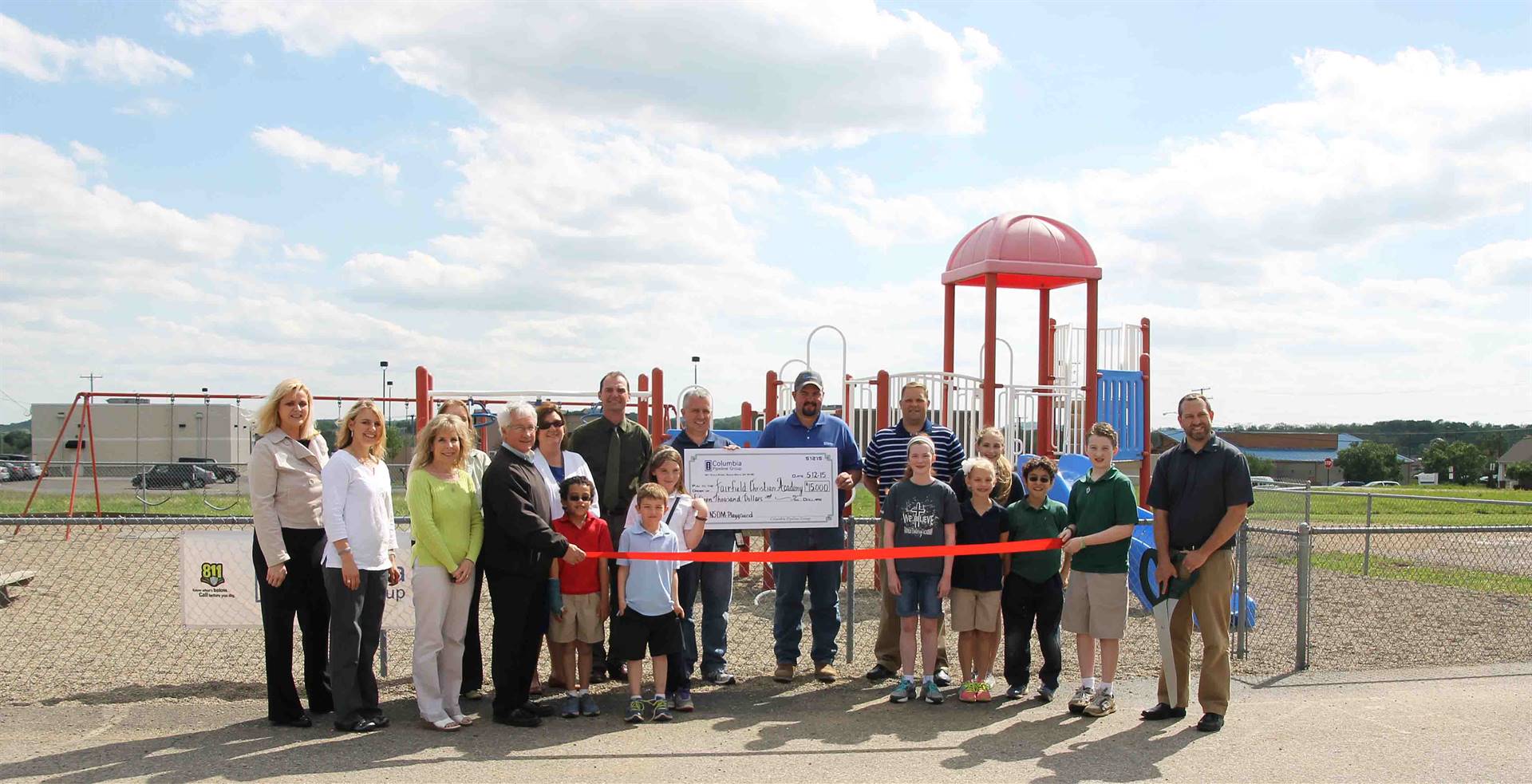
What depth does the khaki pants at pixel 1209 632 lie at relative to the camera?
5801 mm

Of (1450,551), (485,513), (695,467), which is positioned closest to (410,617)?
(485,513)

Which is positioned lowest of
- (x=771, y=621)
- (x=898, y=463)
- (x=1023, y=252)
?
(x=771, y=621)

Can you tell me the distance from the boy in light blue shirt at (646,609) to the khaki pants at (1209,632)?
9.30ft

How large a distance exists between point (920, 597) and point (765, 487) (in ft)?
4.08

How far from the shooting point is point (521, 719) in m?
5.72

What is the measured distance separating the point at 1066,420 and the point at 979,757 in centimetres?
802

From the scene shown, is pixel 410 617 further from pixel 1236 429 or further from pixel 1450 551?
pixel 1236 429

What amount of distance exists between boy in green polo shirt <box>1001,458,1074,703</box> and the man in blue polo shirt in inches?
43.9

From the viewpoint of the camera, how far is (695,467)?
22.5ft

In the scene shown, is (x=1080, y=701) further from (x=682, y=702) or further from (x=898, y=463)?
(x=682, y=702)

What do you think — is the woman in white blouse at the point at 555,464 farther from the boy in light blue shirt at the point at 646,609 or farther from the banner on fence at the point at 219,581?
the banner on fence at the point at 219,581

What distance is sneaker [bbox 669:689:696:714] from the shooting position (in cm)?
606

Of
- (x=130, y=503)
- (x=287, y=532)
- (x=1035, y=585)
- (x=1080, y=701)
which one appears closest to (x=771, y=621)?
(x=1035, y=585)

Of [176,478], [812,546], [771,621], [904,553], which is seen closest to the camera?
[904,553]
